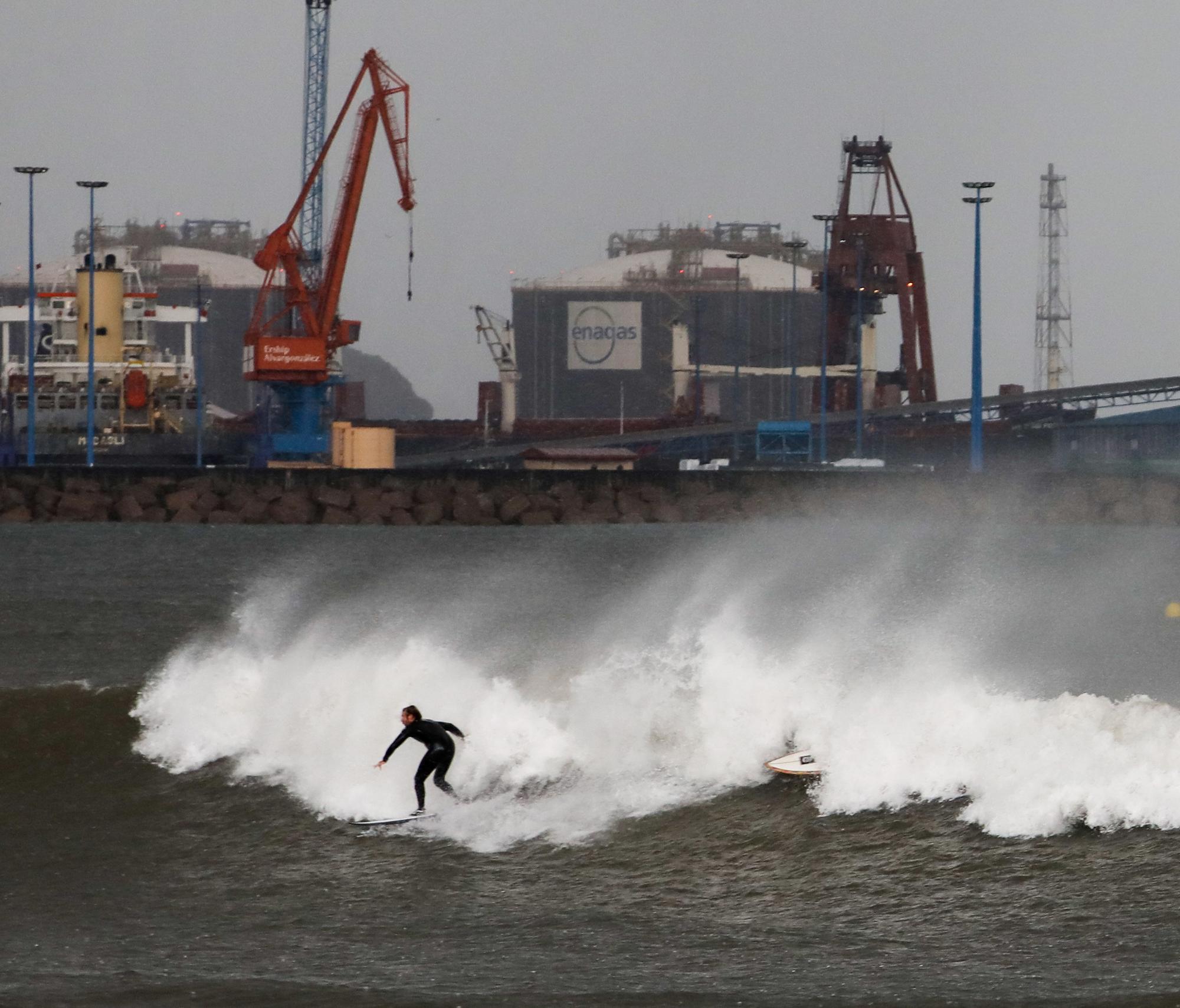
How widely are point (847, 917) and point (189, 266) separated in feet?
471

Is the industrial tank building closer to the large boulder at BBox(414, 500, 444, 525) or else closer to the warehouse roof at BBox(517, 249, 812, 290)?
the warehouse roof at BBox(517, 249, 812, 290)

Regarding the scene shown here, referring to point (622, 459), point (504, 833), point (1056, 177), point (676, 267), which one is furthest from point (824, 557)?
point (676, 267)

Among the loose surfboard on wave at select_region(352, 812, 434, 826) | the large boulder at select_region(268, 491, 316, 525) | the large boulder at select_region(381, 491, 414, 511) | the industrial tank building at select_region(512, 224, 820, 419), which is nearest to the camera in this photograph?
the loose surfboard on wave at select_region(352, 812, 434, 826)

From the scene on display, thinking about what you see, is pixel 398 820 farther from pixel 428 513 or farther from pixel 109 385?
pixel 109 385

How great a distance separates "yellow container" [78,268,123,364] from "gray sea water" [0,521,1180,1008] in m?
60.6

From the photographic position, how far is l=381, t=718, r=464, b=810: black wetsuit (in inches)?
614

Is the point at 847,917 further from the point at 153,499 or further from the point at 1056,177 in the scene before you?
the point at 1056,177

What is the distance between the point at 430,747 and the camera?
15.8 metres

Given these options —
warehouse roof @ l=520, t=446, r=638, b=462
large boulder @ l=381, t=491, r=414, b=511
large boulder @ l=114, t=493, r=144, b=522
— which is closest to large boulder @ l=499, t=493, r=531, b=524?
large boulder @ l=381, t=491, r=414, b=511

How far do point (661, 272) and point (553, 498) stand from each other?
8844 centimetres

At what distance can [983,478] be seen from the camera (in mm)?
55500

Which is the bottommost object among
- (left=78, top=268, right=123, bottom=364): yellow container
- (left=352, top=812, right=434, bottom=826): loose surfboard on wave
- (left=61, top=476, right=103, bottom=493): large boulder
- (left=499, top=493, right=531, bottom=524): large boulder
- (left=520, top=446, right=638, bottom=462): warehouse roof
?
(left=352, top=812, right=434, bottom=826): loose surfboard on wave

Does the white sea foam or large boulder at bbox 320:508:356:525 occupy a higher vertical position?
large boulder at bbox 320:508:356:525

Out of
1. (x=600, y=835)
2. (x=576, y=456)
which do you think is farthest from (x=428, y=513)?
(x=600, y=835)
